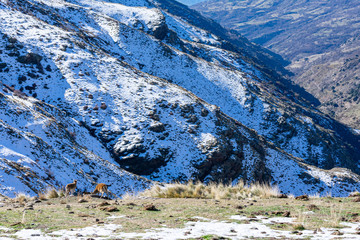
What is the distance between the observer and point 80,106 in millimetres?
30812

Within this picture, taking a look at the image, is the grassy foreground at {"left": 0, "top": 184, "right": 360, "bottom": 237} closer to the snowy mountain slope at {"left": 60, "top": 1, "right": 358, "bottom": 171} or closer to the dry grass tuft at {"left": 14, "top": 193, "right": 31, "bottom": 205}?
the dry grass tuft at {"left": 14, "top": 193, "right": 31, "bottom": 205}

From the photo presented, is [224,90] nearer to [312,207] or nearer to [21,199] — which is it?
[21,199]

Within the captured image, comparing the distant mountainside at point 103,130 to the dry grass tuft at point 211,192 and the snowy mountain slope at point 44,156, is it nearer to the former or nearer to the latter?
the snowy mountain slope at point 44,156

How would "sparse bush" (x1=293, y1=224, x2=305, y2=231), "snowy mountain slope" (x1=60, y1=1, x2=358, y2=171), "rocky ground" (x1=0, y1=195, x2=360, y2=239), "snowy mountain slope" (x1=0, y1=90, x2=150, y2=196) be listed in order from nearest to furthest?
"rocky ground" (x1=0, y1=195, x2=360, y2=239)
"sparse bush" (x1=293, y1=224, x2=305, y2=231)
"snowy mountain slope" (x1=0, y1=90, x2=150, y2=196)
"snowy mountain slope" (x1=60, y1=1, x2=358, y2=171)

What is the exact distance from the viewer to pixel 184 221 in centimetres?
668

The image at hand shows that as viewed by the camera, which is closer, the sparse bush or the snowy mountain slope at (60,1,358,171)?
the sparse bush

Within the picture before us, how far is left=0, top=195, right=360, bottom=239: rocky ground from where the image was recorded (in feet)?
18.2

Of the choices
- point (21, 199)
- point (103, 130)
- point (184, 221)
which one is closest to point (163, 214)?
point (184, 221)

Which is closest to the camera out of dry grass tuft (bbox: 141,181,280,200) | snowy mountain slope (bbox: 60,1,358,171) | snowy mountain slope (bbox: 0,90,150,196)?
dry grass tuft (bbox: 141,181,280,200)

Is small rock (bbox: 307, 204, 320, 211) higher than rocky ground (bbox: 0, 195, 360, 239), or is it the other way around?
small rock (bbox: 307, 204, 320, 211)

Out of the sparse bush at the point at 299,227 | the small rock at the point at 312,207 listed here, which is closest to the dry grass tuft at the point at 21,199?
the sparse bush at the point at 299,227

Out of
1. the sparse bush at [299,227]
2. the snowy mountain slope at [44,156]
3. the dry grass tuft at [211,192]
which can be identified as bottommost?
the snowy mountain slope at [44,156]

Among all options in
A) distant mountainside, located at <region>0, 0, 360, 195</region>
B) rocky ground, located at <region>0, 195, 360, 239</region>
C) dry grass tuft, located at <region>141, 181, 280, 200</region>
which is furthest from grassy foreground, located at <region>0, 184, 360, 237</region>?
distant mountainside, located at <region>0, 0, 360, 195</region>

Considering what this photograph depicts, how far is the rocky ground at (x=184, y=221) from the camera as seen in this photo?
5539mm
